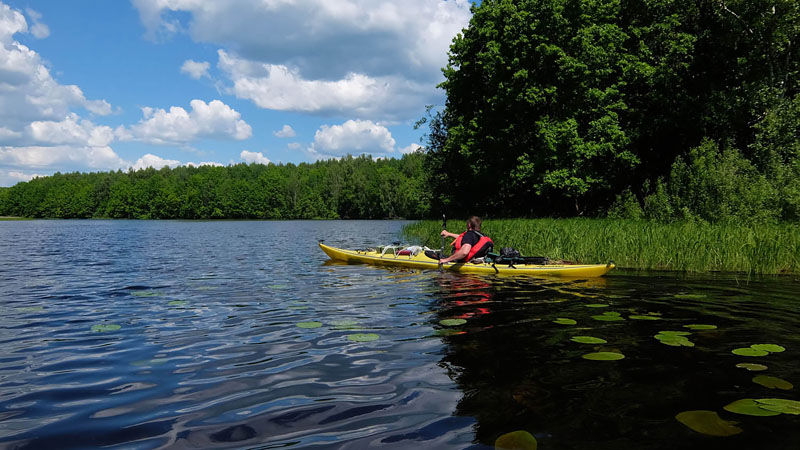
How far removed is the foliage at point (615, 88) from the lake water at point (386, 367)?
13.6m

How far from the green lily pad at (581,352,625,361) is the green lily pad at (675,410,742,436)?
1.35 m

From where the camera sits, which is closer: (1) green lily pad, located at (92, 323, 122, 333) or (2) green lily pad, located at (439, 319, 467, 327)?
(1) green lily pad, located at (92, 323, 122, 333)

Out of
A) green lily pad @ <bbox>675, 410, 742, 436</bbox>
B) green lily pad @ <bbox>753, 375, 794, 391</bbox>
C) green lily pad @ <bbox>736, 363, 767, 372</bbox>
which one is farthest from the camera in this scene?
green lily pad @ <bbox>736, 363, 767, 372</bbox>

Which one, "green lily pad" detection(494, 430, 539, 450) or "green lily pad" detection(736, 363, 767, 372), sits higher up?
"green lily pad" detection(736, 363, 767, 372)

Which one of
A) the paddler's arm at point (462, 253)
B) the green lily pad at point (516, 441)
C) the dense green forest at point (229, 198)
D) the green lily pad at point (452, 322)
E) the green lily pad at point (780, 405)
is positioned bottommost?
the green lily pad at point (516, 441)

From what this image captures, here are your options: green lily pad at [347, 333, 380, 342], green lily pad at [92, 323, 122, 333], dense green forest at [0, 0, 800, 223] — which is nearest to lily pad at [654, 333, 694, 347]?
green lily pad at [347, 333, 380, 342]

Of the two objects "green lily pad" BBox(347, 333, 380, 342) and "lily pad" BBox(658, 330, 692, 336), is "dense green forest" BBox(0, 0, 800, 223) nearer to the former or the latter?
"lily pad" BBox(658, 330, 692, 336)

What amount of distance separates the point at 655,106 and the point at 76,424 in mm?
30849

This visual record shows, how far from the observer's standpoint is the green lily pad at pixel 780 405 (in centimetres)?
348

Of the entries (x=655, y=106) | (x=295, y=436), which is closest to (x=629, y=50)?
(x=655, y=106)

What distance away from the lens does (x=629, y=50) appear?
26812mm

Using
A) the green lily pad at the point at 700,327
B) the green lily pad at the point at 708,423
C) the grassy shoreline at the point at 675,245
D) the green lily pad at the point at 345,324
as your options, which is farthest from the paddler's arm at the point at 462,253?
the green lily pad at the point at 708,423

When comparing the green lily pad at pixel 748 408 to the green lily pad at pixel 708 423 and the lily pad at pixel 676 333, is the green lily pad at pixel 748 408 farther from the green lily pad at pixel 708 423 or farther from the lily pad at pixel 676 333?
the lily pad at pixel 676 333

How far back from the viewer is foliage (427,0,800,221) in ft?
70.1
